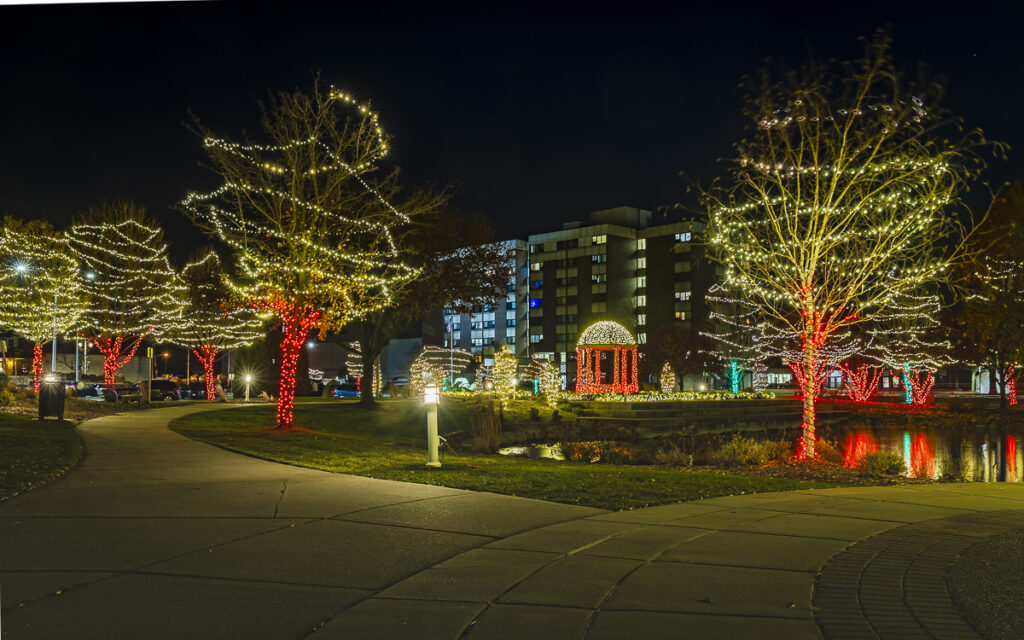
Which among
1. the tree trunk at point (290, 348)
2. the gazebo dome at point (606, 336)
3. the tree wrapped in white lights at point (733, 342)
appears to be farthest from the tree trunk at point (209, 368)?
the tree wrapped in white lights at point (733, 342)

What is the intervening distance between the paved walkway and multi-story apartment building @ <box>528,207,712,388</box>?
9442 cm

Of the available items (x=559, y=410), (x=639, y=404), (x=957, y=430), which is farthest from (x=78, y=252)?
(x=957, y=430)

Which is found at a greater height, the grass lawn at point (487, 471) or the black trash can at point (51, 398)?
the black trash can at point (51, 398)

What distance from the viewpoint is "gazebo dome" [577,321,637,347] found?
155ft

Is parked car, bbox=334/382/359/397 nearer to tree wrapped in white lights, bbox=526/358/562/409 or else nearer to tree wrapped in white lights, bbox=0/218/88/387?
tree wrapped in white lights, bbox=526/358/562/409

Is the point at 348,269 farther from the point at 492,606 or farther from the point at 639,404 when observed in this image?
the point at 492,606

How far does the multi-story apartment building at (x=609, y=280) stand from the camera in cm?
10862

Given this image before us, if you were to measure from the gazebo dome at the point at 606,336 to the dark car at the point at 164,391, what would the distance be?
75.4 ft

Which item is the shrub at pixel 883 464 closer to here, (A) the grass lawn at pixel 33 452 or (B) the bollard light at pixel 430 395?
(B) the bollard light at pixel 430 395

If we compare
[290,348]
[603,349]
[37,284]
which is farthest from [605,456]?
[37,284]

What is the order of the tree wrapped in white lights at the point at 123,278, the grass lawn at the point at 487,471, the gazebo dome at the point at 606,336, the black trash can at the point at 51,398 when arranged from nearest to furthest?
1. the grass lawn at the point at 487,471
2. the black trash can at the point at 51,398
3. the tree wrapped in white lights at the point at 123,278
4. the gazebo dome at the point at 606,336

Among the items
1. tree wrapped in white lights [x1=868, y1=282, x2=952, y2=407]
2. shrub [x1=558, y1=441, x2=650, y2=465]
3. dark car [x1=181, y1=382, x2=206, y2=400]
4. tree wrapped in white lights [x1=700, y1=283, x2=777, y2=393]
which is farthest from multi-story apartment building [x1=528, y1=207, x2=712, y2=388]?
shrub [x1=558, y1=441, x2=650, y2=465]

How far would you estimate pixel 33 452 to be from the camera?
1498 centimetres

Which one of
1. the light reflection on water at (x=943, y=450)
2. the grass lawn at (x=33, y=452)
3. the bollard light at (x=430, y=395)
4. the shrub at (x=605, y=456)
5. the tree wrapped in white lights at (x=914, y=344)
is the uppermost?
the tree wrapped in white lights at (x=914, y=344)
